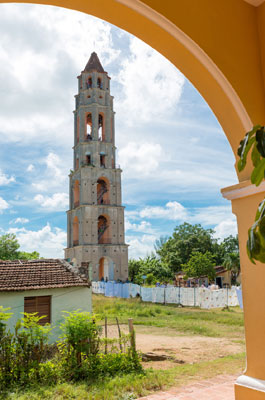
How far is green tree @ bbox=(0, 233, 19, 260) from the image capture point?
34250 mm

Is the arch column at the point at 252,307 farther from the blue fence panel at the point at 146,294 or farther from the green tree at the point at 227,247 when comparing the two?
the green tree at the point at 227,247

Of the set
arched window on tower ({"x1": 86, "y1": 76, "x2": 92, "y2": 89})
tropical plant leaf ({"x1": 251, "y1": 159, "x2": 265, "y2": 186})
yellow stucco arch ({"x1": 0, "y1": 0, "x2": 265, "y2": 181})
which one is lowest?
tropical plant leaf ({"x1": 251, "y1": 159, "x2": 265, "y2": 186})

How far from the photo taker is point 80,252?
2719 cm

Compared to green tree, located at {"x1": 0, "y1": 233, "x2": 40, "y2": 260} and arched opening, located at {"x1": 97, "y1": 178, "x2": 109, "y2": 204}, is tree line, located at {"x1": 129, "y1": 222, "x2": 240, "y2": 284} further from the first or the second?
green tree, located at {"x1": 0, "y1": 233, "x2": 40, "y2": 260}

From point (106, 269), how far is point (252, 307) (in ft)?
91.2

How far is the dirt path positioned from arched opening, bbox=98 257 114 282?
16.4 m

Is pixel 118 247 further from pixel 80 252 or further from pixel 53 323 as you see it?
pixel 53 323

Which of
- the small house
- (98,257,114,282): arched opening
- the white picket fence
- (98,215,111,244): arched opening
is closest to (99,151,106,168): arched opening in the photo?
(98,215,111,244): arched opening

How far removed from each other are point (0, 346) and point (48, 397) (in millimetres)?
1381

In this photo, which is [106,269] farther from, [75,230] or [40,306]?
[40,306]

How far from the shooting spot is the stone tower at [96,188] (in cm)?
2781

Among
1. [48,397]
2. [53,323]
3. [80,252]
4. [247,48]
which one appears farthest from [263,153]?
[80,252]

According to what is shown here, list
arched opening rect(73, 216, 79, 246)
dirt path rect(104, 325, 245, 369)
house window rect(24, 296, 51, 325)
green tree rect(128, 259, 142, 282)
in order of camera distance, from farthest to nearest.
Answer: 1. green tree rect(128, 259, 142, 282)
2. arched opening rect(73, 216, 79, 246)
3. house window rect(24, 296, 51, 325)
4. dirt path rect(104, 325, 245, 369)

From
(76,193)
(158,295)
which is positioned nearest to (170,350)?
(158,295)
